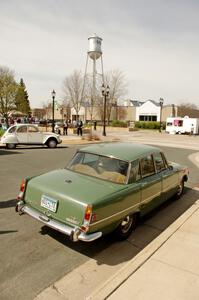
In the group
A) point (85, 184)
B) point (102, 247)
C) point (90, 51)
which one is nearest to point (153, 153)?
point (85, 184)

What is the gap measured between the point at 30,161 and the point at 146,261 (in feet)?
30.4

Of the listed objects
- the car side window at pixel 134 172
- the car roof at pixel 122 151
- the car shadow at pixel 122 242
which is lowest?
the car shadow at pixel 122 242

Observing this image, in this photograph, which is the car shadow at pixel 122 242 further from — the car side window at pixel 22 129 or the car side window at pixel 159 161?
the car side window at pixel 22 129

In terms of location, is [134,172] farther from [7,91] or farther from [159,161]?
[7,91]

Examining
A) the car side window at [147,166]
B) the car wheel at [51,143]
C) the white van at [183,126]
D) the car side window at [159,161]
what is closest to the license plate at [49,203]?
the car side window at [147,166]

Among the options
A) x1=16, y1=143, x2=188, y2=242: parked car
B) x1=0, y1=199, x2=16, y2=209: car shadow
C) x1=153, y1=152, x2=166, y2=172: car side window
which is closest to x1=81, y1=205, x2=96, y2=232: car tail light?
x1=16, y1=143, x2=188, y2=242: parked car

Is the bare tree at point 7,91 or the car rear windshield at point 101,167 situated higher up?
the bare tree at point 7,91

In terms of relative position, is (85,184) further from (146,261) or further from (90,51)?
(90,51)

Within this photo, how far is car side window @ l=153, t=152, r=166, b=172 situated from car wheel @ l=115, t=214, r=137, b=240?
4.80ft

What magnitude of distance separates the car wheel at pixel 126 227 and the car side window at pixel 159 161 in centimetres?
146

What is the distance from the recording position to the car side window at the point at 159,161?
234 inches

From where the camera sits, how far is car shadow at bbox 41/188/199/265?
14.0ft

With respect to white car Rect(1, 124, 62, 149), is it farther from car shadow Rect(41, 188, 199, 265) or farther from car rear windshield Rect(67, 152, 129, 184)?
car shadow Rect(41, 188, 199, 265)

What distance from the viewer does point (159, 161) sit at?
20.1 ft
